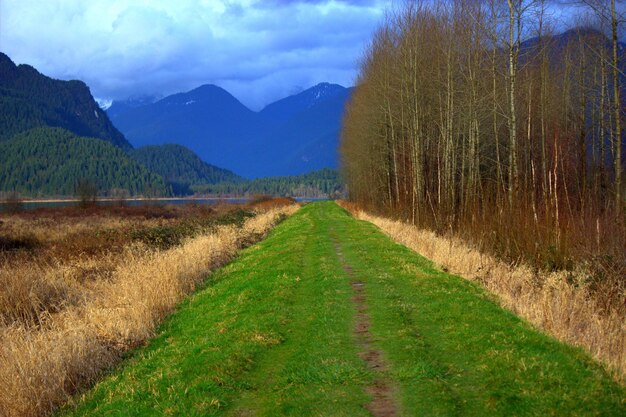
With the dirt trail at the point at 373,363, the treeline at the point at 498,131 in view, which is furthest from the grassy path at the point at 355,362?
the treeline at the point at 498,131

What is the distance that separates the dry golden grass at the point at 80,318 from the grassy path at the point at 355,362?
0.62 metres

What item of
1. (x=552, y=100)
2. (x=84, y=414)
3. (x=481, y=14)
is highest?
(x=481, y=14)

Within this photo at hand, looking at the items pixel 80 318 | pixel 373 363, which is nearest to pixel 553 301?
pixel 373 363

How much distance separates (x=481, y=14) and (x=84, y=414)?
2661 cm

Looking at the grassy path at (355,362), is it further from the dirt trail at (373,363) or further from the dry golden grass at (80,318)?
the dry golden grass at (80,318)

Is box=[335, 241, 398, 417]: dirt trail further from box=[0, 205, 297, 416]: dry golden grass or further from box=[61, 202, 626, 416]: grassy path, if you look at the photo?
box=[0, 205, 297, 416]: dry golden grass

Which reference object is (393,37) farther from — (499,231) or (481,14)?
(499,231)

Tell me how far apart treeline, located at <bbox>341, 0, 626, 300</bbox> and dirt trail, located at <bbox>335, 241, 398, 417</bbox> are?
5897 mm

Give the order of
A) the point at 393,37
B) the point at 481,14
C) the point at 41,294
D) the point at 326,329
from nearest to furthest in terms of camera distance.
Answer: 1. the point at 326,329
2. the point at 41,294
3. the point at 481,14
4. the point at 393,37

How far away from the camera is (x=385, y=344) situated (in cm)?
932

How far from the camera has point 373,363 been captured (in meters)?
8.39

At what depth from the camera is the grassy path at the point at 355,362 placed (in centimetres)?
677

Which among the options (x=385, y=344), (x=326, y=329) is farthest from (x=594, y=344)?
(x=326, y=329)

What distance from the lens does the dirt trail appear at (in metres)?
6.68
